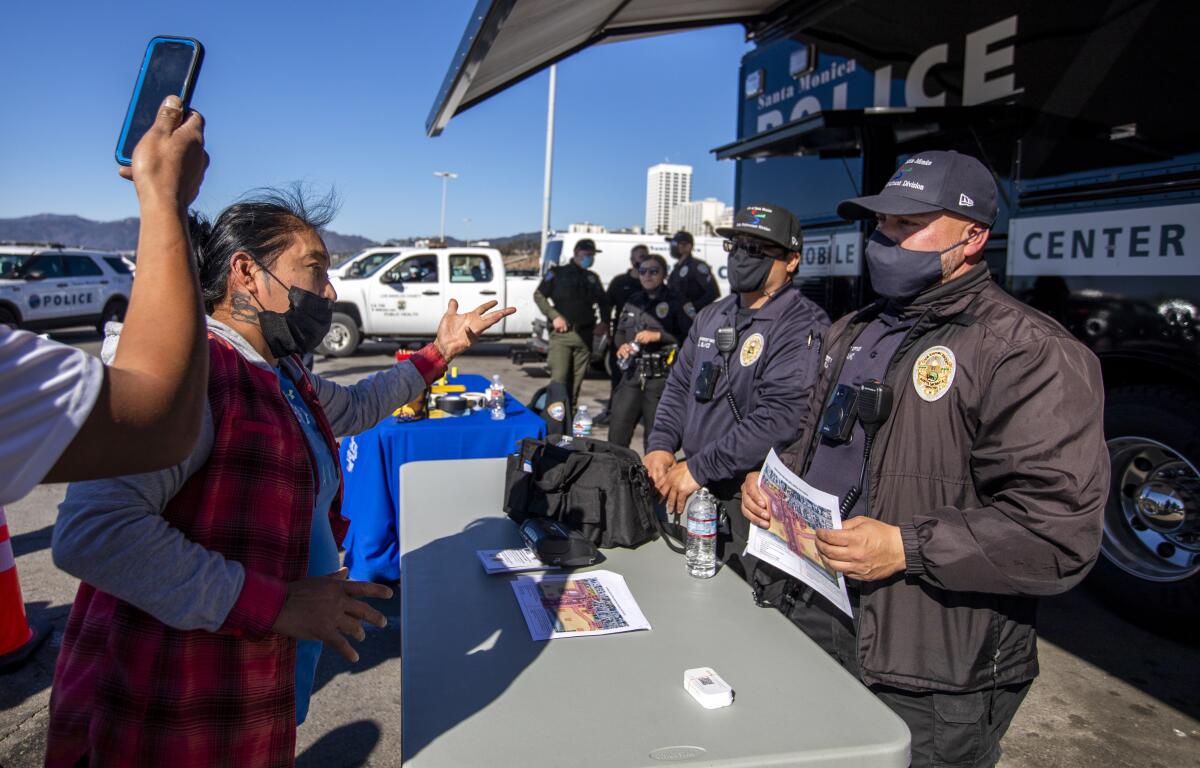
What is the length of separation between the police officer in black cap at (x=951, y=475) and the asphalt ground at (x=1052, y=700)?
1.47 meters

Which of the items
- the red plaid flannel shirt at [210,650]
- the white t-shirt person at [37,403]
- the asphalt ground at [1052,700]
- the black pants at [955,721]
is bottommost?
the asphalt ground at [1052,700]

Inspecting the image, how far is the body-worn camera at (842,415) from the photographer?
1.94 metres

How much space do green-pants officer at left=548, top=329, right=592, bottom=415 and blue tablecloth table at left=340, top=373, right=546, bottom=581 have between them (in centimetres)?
323

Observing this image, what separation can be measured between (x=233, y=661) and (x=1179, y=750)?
3386mm

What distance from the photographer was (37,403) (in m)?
0.77

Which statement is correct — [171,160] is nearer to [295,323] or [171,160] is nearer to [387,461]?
[295,323]

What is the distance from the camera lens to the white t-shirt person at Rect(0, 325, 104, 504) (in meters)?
0.77

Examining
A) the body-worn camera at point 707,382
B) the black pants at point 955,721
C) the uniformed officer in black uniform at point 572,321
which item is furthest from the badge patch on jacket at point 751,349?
the uniformed officer in black uniform at point 572,321

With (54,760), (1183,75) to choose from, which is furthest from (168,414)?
(1183,75)

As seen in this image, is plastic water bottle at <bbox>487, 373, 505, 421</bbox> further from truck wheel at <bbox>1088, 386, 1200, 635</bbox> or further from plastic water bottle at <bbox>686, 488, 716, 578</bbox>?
truck wheel at <bbox>1088, 386, 1200, 635</bbox>

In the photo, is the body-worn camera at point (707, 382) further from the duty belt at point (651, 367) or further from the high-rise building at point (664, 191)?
the high-rise building at point (664, 191)

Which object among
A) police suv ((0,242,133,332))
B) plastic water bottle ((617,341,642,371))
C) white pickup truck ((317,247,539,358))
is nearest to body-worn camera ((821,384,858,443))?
plastic water bottle ((617,341,642,371))

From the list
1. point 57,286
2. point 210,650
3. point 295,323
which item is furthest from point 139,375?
point 57,286

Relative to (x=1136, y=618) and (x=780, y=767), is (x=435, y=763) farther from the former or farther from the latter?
(x=1136, y=618)
